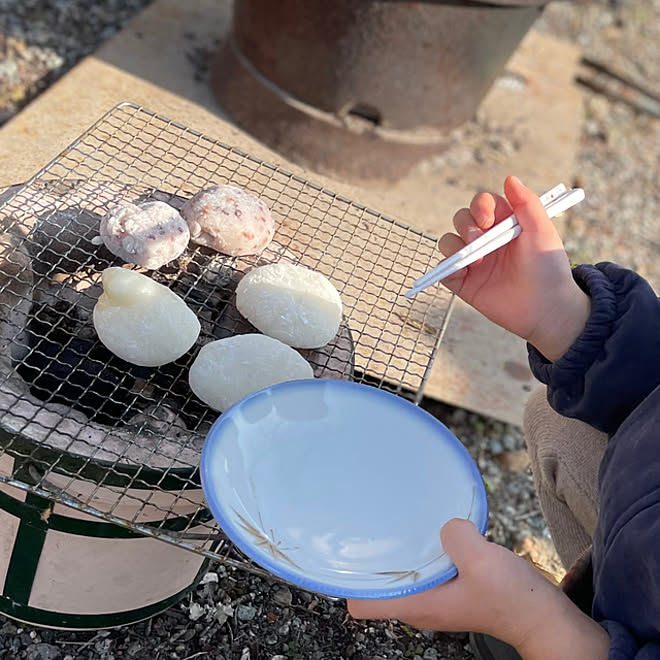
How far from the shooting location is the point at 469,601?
4.47 ft

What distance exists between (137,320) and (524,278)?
832mm

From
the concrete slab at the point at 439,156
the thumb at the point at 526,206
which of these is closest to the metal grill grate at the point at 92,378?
the thumb at the point at 526,206

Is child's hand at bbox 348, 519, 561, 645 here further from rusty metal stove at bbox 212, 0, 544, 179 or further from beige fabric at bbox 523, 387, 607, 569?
rusty metal stove at bbox 212, 0, 544, 179

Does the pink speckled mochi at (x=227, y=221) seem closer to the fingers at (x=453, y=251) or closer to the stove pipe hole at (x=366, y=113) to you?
the fingers at (x=453, y=251)

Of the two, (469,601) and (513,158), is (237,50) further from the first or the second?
(469,601)

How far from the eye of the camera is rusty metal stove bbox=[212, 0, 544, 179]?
3146mm

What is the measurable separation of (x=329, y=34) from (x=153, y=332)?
202 cm

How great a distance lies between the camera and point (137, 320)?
1589mm

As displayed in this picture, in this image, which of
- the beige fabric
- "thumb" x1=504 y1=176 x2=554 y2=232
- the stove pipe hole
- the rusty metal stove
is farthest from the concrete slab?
"thumb" x1=504 y1=176 x2=554 y2=232

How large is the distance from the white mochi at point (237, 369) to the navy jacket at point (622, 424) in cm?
61

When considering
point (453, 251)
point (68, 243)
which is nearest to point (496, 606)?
point (453, 251)

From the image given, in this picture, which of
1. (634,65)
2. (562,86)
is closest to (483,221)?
(562,86)

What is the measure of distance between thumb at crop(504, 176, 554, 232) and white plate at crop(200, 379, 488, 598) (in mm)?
492

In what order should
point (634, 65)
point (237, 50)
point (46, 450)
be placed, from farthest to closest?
point (634, 65) < point (237, 50) < point (46, 450)
